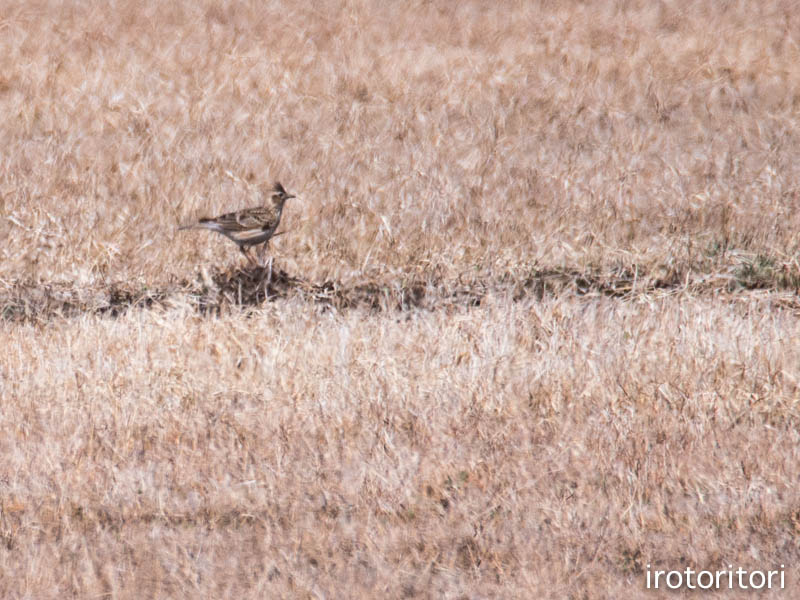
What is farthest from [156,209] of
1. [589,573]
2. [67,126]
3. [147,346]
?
[589,573]

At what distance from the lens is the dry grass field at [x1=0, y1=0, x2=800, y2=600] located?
16.0ft

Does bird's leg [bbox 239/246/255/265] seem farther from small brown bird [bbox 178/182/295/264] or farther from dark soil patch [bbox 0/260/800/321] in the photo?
small brown bird [bbox 178/182/295/264]

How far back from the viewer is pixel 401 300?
9.48 metres

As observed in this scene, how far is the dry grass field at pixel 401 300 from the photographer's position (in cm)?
487

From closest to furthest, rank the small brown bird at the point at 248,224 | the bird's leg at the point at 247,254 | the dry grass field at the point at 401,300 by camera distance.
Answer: the dry grass field at the point at 401,300, the small brown bird at the point at 248,224, the bird's leg at the point at 247,254

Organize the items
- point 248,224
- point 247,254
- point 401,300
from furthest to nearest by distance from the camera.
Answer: point 247,254 → point 401,300 → point 248,224

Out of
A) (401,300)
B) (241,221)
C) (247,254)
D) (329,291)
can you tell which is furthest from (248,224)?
(401,300)

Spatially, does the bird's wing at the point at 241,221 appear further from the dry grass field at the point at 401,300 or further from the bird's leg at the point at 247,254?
the dry grass field at the point at 401,300

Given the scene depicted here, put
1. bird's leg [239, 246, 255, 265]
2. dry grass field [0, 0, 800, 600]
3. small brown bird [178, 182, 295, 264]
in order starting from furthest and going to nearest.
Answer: bird's leg [239, 246, 255, 265] → small brown bird [178, 182, 295, 264] → dry grass field [0, 0, 800, 600]

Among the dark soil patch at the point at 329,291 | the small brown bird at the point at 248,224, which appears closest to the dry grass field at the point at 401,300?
the dark soil patch at the point at 329,291

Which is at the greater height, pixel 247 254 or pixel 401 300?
pixel 247 254

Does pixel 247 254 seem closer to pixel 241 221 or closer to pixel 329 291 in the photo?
pixel 241 221

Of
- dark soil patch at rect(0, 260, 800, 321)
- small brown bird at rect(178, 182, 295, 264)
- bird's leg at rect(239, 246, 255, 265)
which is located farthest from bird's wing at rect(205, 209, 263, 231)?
dark soil patch at rect(0, 260, 800, 321)

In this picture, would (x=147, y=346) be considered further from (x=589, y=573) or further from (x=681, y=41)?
(x=681, y=41)
